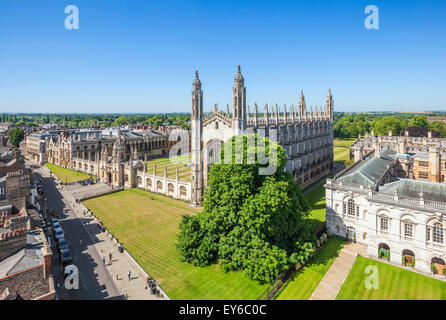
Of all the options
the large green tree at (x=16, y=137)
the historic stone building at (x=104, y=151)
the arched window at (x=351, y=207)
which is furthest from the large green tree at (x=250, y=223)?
the large green tree at (x=16, y=137)

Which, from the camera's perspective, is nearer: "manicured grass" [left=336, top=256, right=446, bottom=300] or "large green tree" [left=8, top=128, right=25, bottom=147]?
"manicured grass" [left=336, top=256, right=446, bottom=300]

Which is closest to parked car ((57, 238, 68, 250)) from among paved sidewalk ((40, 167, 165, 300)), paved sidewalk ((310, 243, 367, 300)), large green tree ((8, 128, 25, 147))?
paved sidewalk ((40, 167, 165, 300))

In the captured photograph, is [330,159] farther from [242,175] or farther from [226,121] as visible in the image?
[242,175]

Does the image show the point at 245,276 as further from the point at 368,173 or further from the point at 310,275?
the point at 368,173

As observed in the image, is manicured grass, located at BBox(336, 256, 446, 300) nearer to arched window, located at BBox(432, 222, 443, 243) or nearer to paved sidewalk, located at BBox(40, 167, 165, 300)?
arched window, located at BBox(432, 222, 443, 243)

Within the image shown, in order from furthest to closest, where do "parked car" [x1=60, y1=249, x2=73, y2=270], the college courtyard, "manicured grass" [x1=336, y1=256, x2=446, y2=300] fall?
1. "parked car" [x1=60, y1=249, x2=73, y2=270]
2. the college courtyard
3. "manicured grass" [x1=336, y1=256, x2=446, y2=300]

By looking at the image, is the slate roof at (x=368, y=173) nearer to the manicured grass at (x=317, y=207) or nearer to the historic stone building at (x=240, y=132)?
the manicured grass at (x=317, y=207)

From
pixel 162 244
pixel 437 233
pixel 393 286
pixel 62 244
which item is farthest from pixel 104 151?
pixel 437 233
